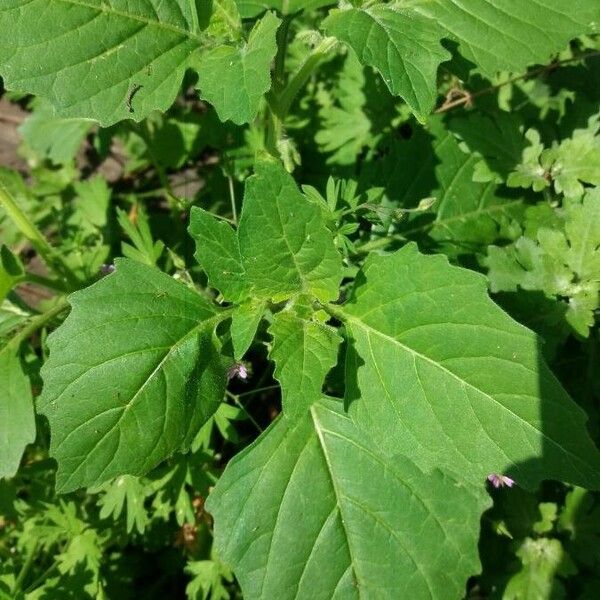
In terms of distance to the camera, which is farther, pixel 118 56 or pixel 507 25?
pixel 507 25

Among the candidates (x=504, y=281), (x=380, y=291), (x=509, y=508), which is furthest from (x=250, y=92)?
(x=509, y=508)

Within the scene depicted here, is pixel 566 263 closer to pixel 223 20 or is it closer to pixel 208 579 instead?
pixel 223 20

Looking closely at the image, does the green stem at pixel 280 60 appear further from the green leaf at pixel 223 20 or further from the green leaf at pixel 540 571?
the green leaf at pixel 540 571

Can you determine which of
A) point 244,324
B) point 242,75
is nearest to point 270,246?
point 244,324

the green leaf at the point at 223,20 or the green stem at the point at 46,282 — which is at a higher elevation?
the green leaf at the point at 223,20

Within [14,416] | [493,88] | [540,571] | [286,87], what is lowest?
[540,571]

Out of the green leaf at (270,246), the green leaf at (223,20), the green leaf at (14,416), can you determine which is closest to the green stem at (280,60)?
the green leaf at (223,20)
